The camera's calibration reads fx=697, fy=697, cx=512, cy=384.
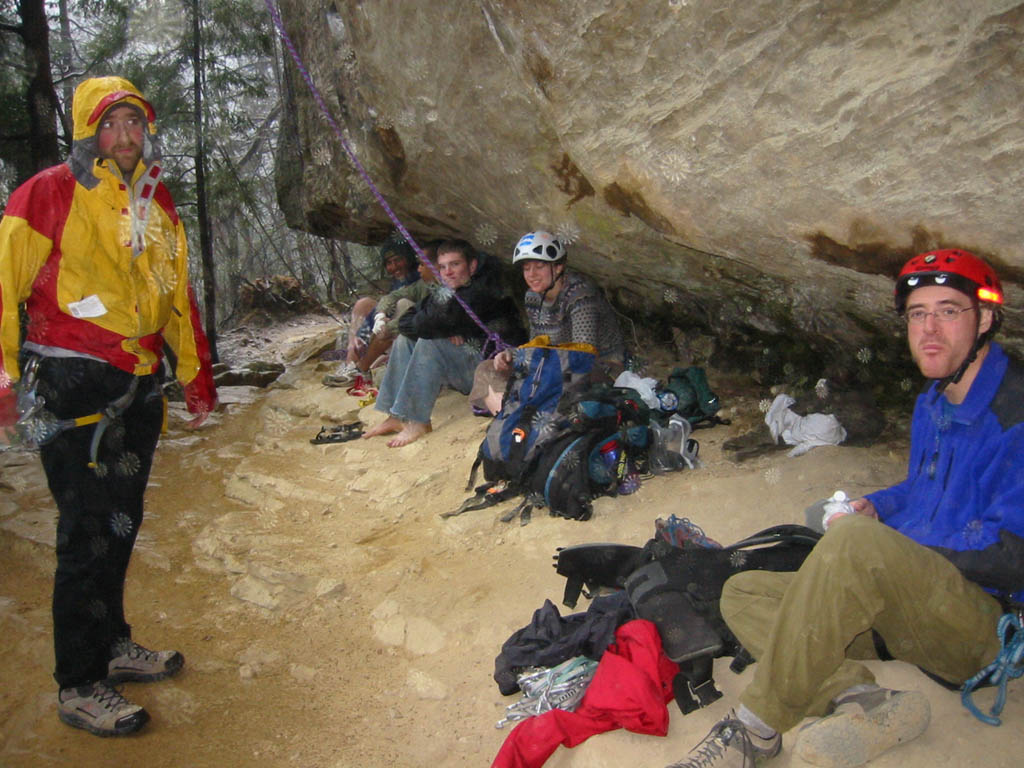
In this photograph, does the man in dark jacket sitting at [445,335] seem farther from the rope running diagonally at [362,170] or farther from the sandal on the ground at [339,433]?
the sandal on the ground at [339,433]

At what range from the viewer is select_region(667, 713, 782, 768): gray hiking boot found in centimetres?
216

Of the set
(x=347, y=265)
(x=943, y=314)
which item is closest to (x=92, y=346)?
(x=943, y=314)

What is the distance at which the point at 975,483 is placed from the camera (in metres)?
2.22

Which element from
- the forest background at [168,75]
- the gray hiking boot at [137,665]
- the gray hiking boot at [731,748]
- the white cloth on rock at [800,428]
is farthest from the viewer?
the forest background at [168,75]

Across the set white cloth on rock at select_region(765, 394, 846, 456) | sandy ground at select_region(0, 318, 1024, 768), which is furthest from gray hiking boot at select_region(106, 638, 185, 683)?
white cloth on rock at select_region(765, 394, 846, 456)

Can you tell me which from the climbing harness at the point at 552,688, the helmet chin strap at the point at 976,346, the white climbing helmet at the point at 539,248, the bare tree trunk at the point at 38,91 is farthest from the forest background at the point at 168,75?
the helmet chin strap at the point at 976,346

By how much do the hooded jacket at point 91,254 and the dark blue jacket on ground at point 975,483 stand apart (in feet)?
9.93

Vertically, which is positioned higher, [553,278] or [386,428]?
[553,278]

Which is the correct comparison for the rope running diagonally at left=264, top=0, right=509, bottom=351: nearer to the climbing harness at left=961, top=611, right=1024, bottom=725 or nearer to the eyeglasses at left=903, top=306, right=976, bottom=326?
the eyeglasses at left=903, top=306, right=976, bottom=326

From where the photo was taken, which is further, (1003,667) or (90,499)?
(90,499)

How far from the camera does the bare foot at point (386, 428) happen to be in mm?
6301

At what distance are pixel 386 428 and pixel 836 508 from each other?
14.8ft

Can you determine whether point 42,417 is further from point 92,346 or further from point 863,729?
point 863,729

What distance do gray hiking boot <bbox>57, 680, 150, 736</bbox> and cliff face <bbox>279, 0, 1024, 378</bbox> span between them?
130 inches
